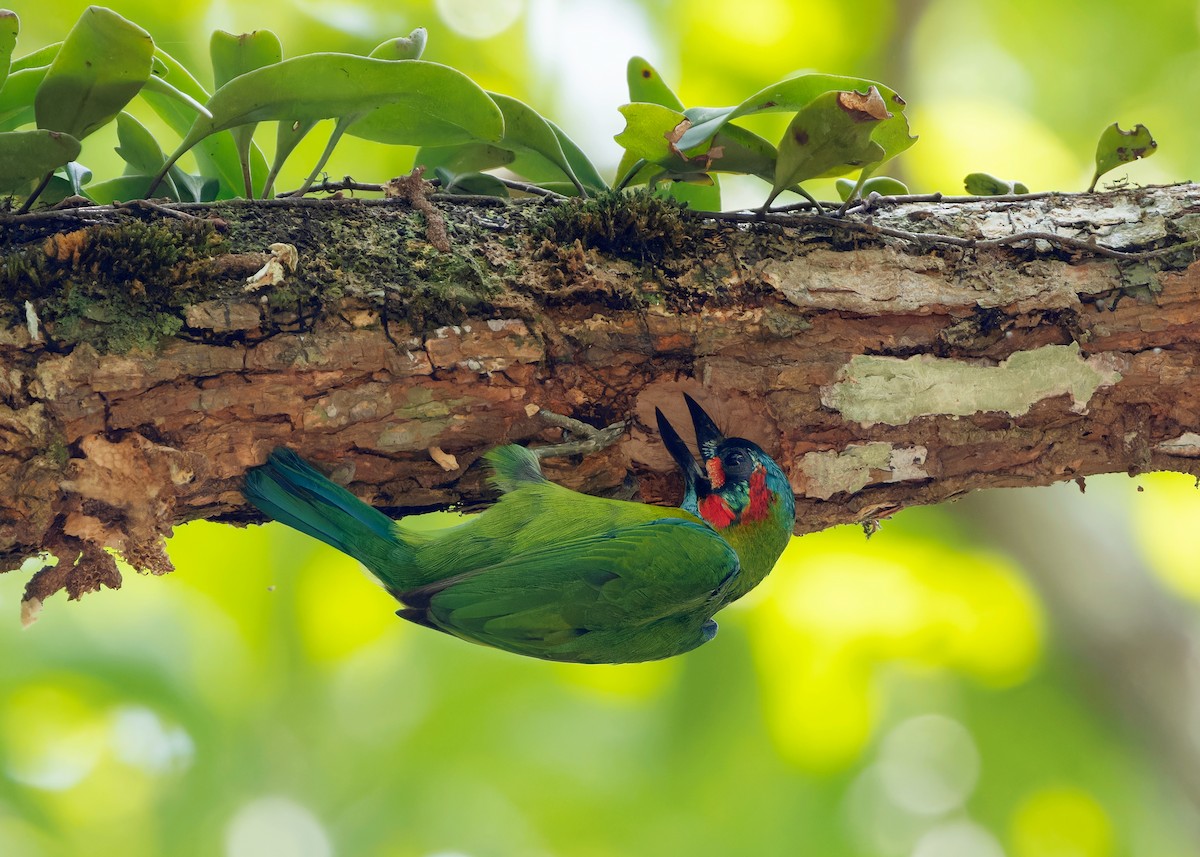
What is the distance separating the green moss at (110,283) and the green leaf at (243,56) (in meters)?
0.33

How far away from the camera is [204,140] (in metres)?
2.33

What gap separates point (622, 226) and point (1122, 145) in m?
1.37

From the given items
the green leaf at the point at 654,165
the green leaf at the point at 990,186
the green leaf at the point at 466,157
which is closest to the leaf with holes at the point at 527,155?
the green leaf at the point at 466,157

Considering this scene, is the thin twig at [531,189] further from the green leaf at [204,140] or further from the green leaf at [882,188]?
the green leaf at [882,188]

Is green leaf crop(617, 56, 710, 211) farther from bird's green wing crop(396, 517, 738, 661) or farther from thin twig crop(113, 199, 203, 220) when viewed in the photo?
thin twig crop(113, 199, 203, 220)

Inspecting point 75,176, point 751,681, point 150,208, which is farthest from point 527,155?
point 751,681

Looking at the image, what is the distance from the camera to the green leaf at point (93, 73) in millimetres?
1803

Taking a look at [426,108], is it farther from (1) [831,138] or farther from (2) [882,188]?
(2) [882,188]

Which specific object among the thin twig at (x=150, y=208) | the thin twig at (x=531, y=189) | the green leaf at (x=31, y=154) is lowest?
the green leaf at (x=31, y=154)

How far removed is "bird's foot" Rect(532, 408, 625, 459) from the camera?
2.22m

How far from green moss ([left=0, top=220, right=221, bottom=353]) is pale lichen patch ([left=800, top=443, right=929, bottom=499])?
1526mm

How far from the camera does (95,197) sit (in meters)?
2.42

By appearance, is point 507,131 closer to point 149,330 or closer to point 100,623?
point 149,330

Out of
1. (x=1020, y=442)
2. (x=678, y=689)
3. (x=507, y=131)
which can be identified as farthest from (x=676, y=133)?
(x=678, y=689)
